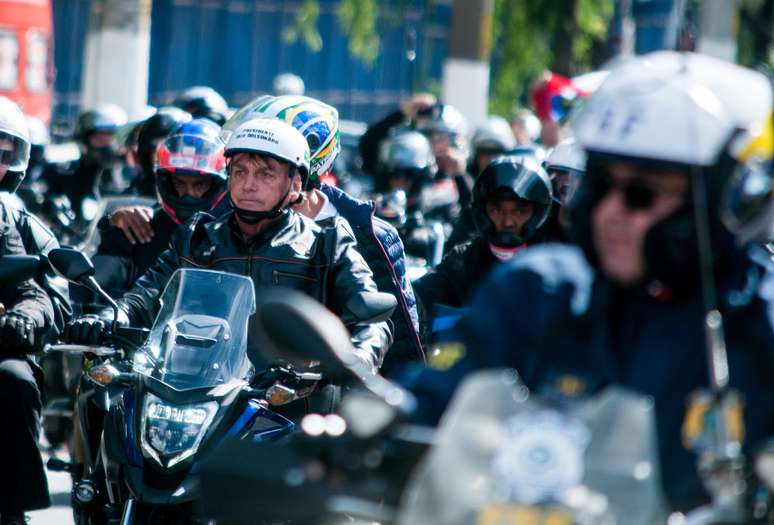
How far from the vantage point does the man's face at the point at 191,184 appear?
26.4 ft

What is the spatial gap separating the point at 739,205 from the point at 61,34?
2501 cm

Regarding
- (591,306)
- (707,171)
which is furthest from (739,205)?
(591,306)

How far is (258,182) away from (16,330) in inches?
41.2

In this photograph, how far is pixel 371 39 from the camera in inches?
998

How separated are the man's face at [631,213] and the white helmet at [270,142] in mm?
3350

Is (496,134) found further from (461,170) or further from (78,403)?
(78,403)

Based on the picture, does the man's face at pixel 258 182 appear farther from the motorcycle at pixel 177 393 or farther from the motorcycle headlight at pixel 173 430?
the motorcycle headlight at pixel 173 430

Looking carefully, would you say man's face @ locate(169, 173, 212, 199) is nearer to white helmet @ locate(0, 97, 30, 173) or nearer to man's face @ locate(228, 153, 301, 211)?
white helmet @ locate(0, 97, 30, 173)

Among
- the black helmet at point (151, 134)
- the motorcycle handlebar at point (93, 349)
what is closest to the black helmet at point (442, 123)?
the black helmet at point (151, 134)

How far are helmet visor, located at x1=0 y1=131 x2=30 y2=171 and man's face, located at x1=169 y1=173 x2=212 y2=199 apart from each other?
3.37 feet

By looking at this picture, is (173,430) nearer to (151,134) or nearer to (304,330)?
(304,330)

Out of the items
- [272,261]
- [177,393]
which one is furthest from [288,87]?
[177,393]

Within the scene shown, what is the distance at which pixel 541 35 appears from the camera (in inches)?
968

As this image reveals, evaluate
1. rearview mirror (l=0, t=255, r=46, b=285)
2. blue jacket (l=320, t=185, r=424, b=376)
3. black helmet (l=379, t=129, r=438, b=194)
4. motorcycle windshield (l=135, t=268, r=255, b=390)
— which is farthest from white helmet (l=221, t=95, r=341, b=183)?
black helmet (l=379, t=129, r=438, b=194)
